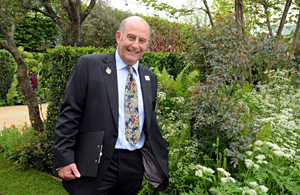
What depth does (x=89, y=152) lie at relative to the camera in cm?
175

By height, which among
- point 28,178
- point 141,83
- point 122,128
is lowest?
point 28,178

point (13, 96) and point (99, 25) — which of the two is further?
point (99, 25)

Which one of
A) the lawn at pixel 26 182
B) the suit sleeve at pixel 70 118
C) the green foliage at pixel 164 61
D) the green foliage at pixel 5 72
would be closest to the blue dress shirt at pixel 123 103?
the suit sleeve at pixel 70 118

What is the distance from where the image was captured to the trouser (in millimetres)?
1816

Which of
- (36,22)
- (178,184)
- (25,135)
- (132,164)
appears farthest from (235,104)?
(36,22)

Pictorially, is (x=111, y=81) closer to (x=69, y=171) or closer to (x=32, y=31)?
(x=69, y=171)

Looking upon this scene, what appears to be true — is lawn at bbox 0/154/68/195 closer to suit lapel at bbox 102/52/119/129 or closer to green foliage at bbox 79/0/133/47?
suit lapel at bbox 102/52/119/129

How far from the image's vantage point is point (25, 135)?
5.17 m

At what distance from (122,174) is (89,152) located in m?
0.33

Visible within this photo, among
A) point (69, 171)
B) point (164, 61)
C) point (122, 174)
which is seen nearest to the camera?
point (69, 171)

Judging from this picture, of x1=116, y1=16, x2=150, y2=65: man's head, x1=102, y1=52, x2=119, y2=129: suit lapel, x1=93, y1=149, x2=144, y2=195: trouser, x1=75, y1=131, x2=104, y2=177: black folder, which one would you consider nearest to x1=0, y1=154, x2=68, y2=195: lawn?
x1=93, y1=149, x2=144, y2=195: trouser

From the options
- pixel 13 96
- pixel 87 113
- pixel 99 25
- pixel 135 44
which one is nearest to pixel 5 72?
pixel 13 96

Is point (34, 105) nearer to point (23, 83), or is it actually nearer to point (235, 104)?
point (23, 83)

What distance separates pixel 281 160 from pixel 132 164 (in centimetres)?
271
